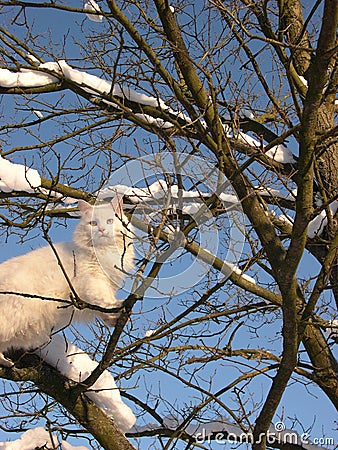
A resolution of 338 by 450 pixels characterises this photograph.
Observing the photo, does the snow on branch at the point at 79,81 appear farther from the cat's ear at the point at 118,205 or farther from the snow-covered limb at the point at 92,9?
the cat's ear at the point at 118,205

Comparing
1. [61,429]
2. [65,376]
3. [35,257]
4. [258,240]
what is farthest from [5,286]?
[258,240]

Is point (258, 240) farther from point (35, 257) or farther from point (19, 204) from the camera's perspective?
point (19, 204)

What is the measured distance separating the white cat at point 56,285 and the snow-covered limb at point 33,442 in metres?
0.94

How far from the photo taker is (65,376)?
4.87 metres

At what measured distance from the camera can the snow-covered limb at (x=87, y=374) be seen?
488 centimetres

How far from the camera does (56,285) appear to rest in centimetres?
476

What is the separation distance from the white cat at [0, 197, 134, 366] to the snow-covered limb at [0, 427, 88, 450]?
0.94 m

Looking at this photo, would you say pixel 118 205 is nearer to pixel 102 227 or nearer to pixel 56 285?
pixel 102 227

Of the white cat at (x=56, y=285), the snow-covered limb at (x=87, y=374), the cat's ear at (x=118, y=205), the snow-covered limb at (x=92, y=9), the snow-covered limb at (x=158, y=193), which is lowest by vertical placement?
the snow-covered limb at (x=87, y=374)

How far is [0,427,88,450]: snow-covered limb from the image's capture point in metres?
5.23

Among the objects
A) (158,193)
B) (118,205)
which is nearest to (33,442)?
(118,205)

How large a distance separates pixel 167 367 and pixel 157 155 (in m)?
2.00

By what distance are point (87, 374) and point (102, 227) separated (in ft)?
4.17

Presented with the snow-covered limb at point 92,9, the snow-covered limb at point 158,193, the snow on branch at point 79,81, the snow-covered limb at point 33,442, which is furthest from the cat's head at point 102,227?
the snow-covered limb at point 92,9
